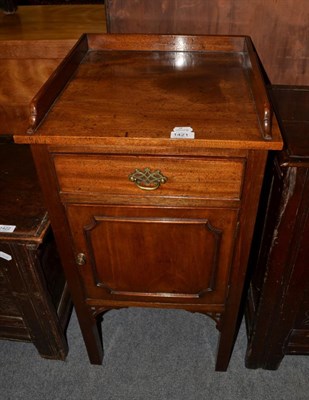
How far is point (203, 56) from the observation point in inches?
44.6

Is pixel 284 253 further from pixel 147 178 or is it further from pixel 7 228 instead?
pixel 7 228

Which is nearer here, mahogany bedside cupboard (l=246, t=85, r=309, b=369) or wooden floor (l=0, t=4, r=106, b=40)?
mahogany bedside cupboard (l=246, t=85, r=309, b=369)

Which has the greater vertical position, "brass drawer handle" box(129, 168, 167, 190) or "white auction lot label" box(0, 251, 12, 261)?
"brass drawer handle" box(129, 168, 167, 190)

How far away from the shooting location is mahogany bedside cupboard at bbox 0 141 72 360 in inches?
42.8

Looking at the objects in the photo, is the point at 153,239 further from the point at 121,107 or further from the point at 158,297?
the point at 121,107

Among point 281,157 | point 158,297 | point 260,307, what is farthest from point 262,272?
point 281,157

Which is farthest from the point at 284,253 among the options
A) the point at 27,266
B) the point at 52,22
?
the point at 52,22

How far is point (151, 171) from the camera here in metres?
0.84

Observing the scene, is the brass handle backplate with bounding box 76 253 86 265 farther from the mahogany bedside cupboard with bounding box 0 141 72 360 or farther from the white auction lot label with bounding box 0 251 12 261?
the white auction lot label with bounding box 0 251 12 261

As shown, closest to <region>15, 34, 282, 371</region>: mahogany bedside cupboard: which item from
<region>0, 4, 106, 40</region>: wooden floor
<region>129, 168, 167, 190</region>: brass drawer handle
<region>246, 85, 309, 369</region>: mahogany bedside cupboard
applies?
<region>129, 168, 167, 190</region>: brass drawer handle

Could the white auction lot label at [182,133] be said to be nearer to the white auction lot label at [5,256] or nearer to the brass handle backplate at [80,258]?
the brass handle backplate at [80,258]

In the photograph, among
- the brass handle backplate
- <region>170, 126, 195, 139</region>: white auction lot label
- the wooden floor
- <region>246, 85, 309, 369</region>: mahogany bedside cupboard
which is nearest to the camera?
<region>170, 126, 195, 139</region>: white auction lot label

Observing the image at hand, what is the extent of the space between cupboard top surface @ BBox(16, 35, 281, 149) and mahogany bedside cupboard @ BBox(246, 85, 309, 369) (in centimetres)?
15

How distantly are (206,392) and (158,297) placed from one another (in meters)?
0.47
